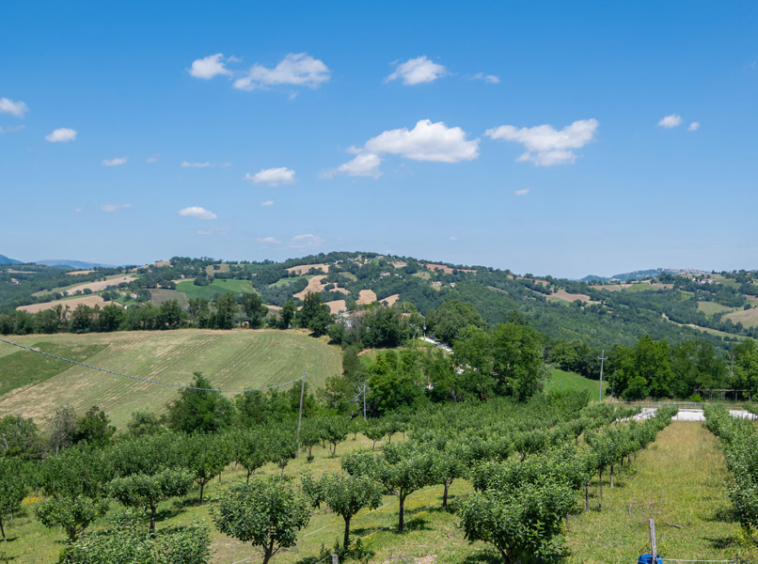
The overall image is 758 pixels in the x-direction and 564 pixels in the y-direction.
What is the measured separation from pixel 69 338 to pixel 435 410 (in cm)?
10840

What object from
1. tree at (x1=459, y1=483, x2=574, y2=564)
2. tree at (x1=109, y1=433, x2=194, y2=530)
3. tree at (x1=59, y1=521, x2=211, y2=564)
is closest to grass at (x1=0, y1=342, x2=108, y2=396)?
tree at (x1=109, y1=433, x2=194, y2=530)

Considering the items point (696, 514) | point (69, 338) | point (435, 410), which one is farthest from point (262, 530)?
point (69, 338)

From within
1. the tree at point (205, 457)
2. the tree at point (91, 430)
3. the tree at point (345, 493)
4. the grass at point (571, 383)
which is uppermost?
the tree at point (345, 493)

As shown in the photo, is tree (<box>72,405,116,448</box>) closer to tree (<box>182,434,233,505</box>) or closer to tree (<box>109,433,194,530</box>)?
tree (<box>109,433,194,530</box>)

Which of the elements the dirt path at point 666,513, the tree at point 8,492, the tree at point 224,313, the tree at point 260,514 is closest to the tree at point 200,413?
the tree at point 8,492

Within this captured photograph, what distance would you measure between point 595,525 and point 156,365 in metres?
106

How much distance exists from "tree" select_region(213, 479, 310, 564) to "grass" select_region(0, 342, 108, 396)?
99.3 metres

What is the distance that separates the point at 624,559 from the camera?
65.0 feet

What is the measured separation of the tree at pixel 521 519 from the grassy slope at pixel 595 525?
6.07 meters

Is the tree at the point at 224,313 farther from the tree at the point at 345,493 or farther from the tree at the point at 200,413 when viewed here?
the tree at the point at 345,493

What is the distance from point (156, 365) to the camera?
107 meters

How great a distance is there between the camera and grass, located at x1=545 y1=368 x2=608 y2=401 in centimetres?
10183

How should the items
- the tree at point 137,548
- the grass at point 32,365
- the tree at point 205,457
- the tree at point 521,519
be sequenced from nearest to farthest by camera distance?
1. the tree at point 137,548
2. the tree at point 521,519
3. the tree at point 205,457
4. the grass at point 32,365

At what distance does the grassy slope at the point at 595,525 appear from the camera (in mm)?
21453
